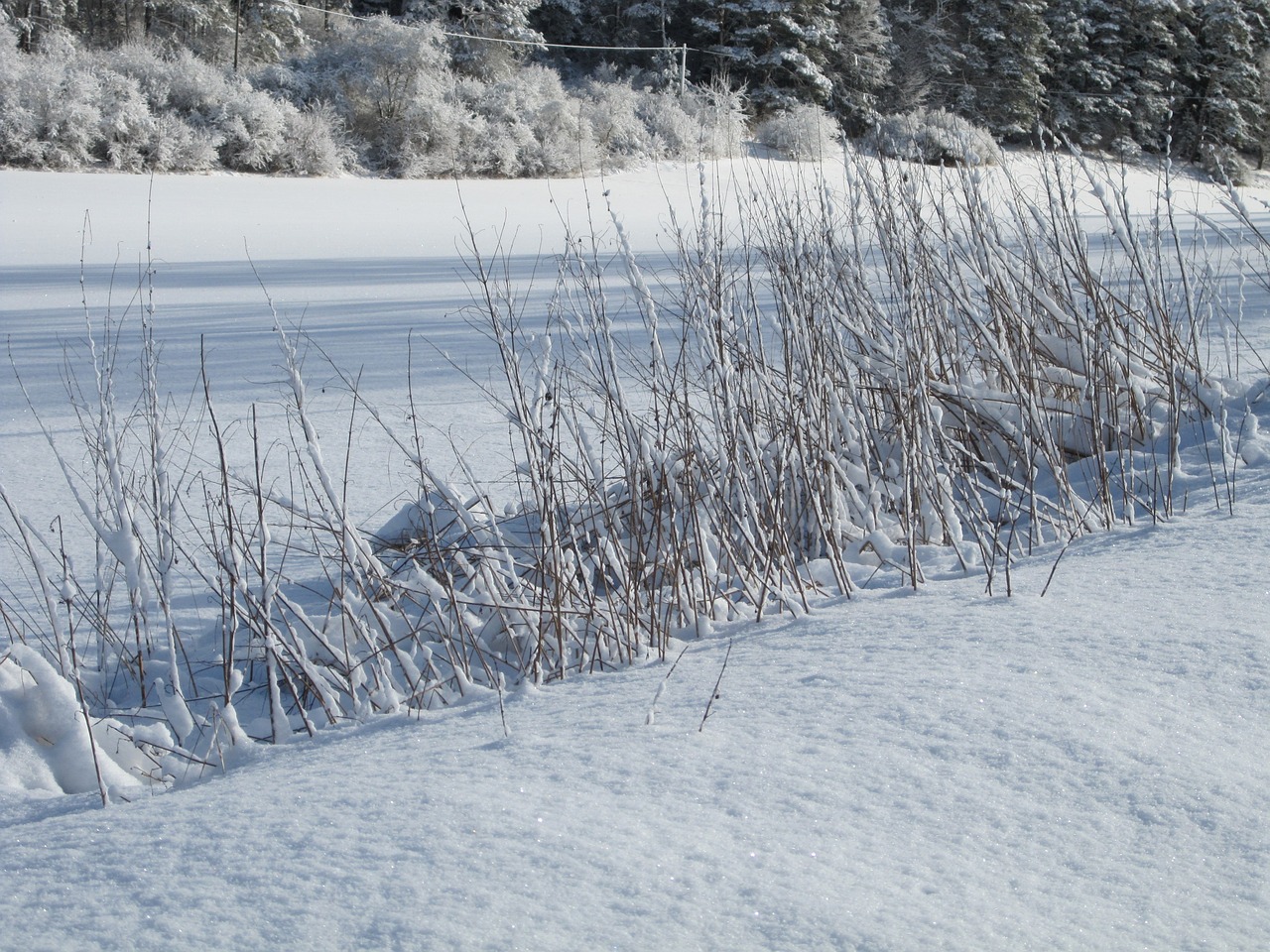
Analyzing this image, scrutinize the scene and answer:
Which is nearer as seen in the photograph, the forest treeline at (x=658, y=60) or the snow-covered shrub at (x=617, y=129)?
the forest treeline at (x=658, y=60)

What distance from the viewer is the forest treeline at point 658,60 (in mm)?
15594

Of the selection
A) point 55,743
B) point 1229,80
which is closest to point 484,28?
point 1229,80

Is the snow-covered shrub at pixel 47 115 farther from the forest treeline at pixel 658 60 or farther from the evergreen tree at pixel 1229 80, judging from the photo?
the evergreen tree at pixel 1229 80

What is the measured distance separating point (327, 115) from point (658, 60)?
804 cm

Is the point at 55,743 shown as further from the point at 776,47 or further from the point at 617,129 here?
the point at 776,47

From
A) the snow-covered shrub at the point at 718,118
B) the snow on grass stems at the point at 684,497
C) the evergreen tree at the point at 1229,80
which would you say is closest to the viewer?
the snow on grass stems at the point at 684,497

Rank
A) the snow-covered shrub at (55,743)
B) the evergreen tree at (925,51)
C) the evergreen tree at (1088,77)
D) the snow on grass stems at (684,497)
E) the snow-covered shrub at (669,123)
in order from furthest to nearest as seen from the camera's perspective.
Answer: the evergreen tree at (1088,77) → the snow-covered shrub at (669,123) → the evergreen tree at (925,51) → the snow on grass stems at (684,497) → the snow-covered shrub at (55,743)

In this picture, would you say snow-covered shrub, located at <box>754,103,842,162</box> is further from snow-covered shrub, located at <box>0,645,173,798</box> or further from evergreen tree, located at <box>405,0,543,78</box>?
snow-covered shrub, located at <box>0,645,173,798</box>

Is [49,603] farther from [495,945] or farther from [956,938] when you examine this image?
[956,938]

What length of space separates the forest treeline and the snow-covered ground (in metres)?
11.5

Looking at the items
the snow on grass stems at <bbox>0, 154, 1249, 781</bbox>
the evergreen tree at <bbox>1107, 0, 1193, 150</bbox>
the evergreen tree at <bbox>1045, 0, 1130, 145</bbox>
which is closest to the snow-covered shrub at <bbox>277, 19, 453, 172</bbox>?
the evergreen tree at <bbox>1045, 0, 1130, 145</bbox>

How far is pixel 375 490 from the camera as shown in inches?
133

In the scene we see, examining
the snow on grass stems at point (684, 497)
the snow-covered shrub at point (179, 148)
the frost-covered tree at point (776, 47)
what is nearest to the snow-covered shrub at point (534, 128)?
the snow-covered shrub at point (179, 148)

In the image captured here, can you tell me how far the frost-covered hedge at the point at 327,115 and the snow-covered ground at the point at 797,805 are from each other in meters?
12.1
